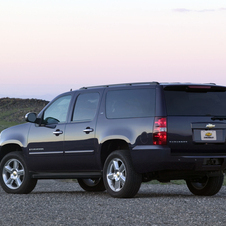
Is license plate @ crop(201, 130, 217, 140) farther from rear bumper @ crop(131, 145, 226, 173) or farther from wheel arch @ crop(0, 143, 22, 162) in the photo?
wheel arch @ crop(0, 143, 22, 162)

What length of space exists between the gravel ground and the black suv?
1.77 feet

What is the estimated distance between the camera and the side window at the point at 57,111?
1200cm

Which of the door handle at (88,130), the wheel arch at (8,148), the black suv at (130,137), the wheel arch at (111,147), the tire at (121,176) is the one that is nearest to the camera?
the black suv at (130,137)

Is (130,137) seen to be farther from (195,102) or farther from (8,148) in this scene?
(8,148)

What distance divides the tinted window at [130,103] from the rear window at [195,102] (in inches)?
12.4

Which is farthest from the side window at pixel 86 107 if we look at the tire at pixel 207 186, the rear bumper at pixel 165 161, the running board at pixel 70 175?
the tire at pixel 207 186

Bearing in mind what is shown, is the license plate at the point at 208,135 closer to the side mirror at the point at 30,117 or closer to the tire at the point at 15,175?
the side mirror at the point at 30,117

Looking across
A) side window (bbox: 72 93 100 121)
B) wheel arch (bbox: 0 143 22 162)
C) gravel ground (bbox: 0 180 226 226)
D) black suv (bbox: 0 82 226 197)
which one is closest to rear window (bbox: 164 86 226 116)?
black suv (bbox: 0 82 226 197)

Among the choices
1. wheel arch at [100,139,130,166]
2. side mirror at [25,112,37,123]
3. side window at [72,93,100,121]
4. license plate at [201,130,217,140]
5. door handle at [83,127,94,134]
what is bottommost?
wheel arch at [100,139,130,166]

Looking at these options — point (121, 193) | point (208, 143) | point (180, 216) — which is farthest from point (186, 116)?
point (180, 216)

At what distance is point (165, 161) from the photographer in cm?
1016

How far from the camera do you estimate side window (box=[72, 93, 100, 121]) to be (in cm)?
1138

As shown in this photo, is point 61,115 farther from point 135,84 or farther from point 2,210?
point 2,210

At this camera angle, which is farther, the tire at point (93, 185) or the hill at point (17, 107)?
the hill at point (17, 107)
